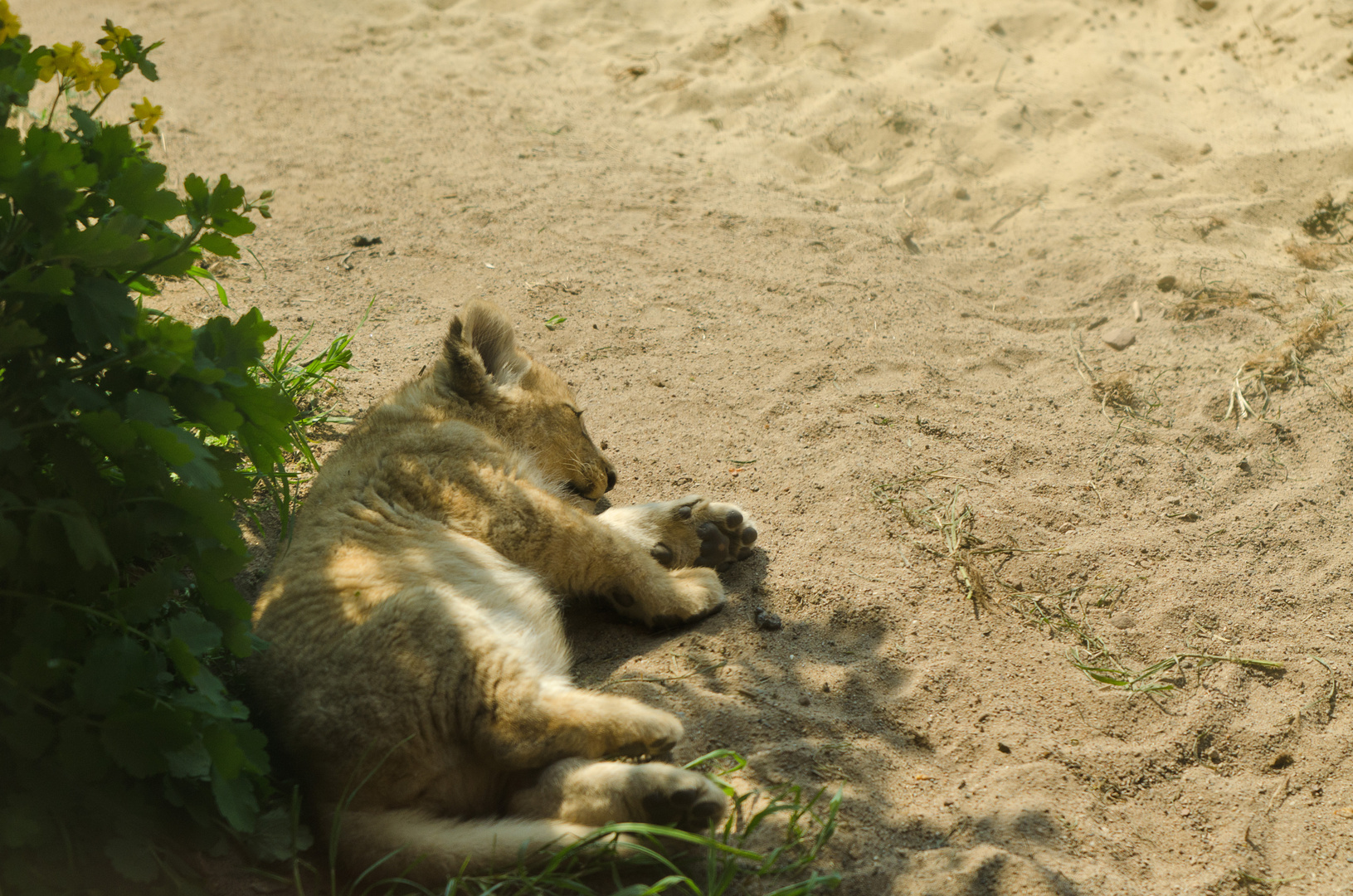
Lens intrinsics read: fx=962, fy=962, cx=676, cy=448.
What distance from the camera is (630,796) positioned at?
9.42 ft

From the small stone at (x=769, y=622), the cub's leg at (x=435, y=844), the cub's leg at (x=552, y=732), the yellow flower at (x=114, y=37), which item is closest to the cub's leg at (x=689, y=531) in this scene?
the small stone at (x=769, y=622)

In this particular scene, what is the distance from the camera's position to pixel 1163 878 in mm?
2848

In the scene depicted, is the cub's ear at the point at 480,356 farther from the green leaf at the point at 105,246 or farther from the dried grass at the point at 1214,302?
the dried grass at the point at 1214,302

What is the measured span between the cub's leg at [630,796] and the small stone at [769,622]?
106cm

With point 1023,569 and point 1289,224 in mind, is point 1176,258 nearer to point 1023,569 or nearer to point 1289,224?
point 1289,224

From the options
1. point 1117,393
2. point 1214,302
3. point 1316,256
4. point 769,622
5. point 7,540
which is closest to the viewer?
point 7,540

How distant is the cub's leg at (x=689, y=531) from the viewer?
4.31 meters

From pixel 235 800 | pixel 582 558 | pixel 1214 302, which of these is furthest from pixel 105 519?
pixel 1214 302

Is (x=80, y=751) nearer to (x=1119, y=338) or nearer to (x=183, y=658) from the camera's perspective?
(x=183, y=658)

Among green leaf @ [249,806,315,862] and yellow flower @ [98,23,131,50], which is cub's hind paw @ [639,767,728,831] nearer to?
green leaf @ [249,806,315,862]

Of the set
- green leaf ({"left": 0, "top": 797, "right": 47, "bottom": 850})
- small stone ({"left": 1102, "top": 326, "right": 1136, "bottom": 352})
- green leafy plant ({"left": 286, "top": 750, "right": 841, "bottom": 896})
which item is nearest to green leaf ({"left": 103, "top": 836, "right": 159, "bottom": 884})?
green leaf ({"left": 0, "top": 797, "right": 47, "bottom": 850})

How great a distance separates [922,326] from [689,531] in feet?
7.77

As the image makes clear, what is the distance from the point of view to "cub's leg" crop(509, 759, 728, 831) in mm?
2836

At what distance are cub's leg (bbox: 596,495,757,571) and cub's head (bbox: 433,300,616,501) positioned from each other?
0.32m
